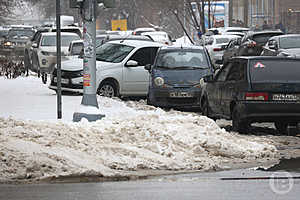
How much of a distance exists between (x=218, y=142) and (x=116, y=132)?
56.9 inches

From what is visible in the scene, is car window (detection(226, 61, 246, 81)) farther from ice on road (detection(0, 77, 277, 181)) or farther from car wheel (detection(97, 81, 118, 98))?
car wheel (detection(97, 81, 118, 98))

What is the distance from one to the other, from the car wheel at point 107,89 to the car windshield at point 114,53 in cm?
71

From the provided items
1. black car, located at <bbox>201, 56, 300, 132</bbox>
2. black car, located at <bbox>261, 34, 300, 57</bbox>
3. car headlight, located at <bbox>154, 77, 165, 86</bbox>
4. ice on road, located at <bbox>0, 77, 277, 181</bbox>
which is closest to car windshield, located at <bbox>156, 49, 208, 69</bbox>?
car headlight, located at <bbox>154, 77, 165, 86</bbox>

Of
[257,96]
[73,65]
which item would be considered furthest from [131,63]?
[257,96]

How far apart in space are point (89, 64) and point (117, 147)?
361cm

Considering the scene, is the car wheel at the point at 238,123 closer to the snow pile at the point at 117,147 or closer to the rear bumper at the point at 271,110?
the rear bumper at the point at 271,110

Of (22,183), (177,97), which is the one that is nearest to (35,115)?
(177,97)

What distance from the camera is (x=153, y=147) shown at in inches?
456

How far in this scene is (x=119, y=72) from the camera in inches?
882

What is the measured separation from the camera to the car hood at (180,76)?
2045cm

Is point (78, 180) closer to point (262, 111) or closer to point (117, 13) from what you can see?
point (262, 111)

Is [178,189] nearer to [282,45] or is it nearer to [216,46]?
[282,45]

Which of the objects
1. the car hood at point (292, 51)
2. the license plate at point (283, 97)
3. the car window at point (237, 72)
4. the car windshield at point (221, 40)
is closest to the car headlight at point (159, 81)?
the car window at point (237, 72)

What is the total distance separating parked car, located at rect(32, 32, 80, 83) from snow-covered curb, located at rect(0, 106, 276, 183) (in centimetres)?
1898
